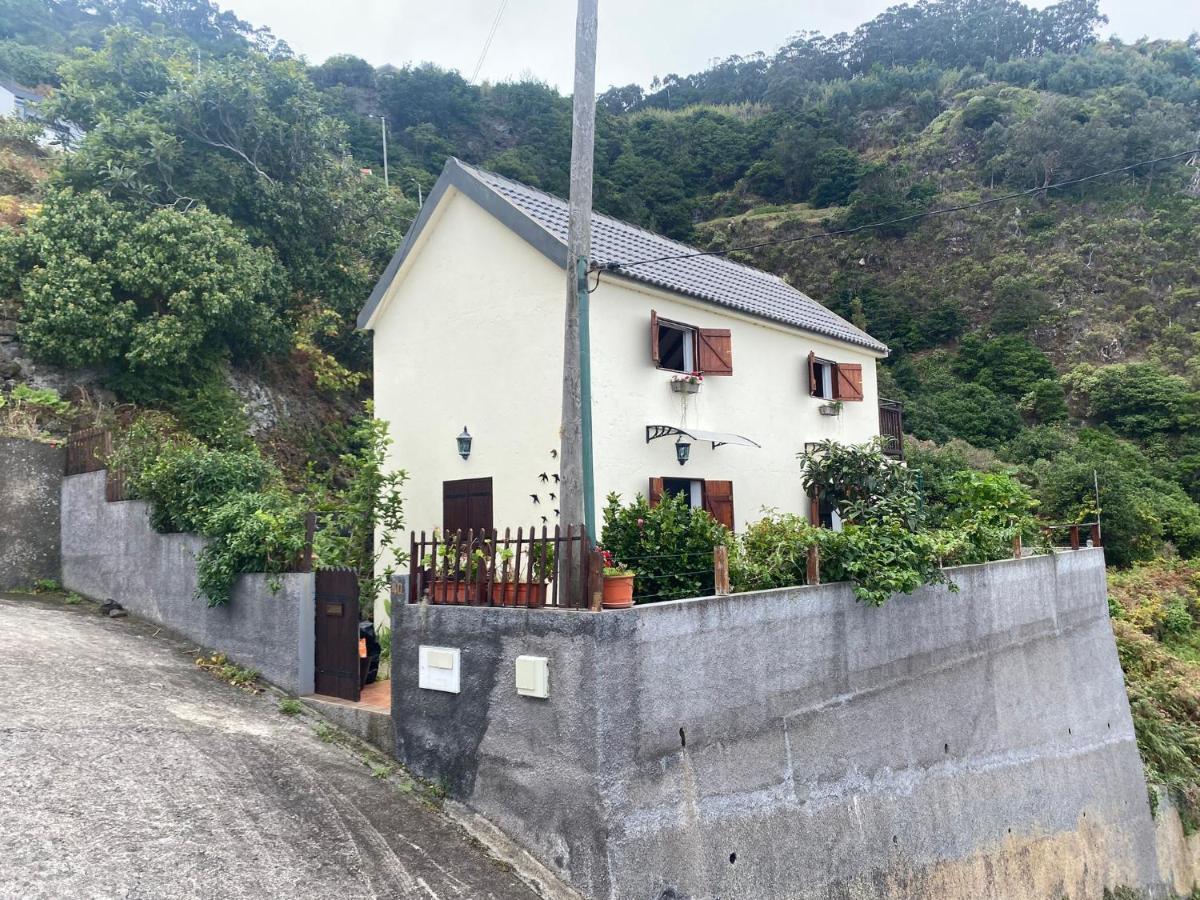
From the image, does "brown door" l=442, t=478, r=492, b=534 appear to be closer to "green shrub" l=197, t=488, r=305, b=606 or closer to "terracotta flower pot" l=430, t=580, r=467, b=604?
"green shrub" l=197, t=488, r=305, b=606

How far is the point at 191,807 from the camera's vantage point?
19.8ft

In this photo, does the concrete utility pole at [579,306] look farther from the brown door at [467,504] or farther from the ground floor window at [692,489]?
the ground floor window at [692,489]

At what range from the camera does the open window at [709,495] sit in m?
11.8

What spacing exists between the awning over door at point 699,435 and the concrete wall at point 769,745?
11.7 feet

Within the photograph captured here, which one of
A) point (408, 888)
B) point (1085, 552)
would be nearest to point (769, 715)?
point (408, 888)

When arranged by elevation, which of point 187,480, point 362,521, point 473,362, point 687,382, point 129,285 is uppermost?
point 129,285

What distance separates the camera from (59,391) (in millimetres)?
14836

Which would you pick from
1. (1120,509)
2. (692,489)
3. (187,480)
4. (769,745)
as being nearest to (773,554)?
(769,745)

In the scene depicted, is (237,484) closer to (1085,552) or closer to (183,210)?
(183,210)

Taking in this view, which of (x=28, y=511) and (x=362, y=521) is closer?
(x=362, y=521)

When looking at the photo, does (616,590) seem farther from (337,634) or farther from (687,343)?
(687,343)

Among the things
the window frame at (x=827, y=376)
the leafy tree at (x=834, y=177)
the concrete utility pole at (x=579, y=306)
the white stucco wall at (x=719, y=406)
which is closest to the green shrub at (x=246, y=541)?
the concrete utility pole at (x=579, y=306)

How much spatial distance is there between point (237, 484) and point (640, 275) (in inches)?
242

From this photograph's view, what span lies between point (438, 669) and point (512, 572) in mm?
1171
